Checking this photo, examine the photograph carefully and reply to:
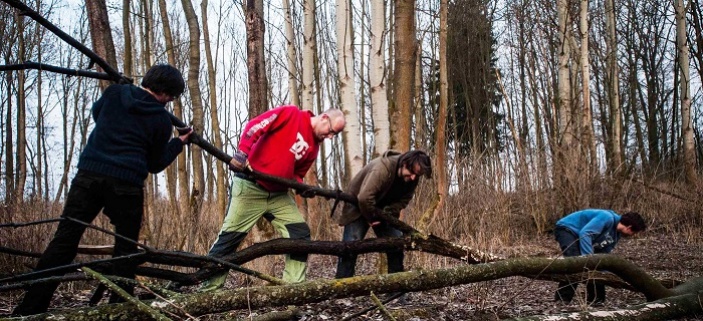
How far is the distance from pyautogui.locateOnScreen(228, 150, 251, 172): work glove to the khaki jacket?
1.09 metres

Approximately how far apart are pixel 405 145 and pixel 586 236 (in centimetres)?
207

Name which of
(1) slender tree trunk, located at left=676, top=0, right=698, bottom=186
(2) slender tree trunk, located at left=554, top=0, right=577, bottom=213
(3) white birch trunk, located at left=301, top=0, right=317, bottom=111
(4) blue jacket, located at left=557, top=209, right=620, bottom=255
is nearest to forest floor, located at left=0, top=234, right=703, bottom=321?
(4) blue jacket, located at left=557, top=209, right=620, bottom=255

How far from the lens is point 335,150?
20953mm

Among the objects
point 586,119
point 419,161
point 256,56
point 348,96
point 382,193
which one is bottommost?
point 382,193

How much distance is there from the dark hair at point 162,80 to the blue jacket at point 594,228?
3739mm

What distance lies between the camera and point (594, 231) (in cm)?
584

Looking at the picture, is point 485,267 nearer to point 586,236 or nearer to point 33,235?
point 586,236

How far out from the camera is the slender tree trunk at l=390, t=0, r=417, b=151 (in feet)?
22.5

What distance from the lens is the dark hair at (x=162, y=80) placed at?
4008 mm

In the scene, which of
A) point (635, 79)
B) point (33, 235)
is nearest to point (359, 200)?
point (33, 235)

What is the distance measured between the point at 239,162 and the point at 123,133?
0.95m

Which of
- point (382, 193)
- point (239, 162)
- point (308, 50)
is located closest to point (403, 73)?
point (382, 193)

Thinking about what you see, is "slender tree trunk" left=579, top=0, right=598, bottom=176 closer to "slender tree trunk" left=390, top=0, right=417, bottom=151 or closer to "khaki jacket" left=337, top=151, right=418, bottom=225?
"slender tree trunk" left=390, top=0, right=417, bottom=151

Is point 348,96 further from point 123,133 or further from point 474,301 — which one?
point 123,133
